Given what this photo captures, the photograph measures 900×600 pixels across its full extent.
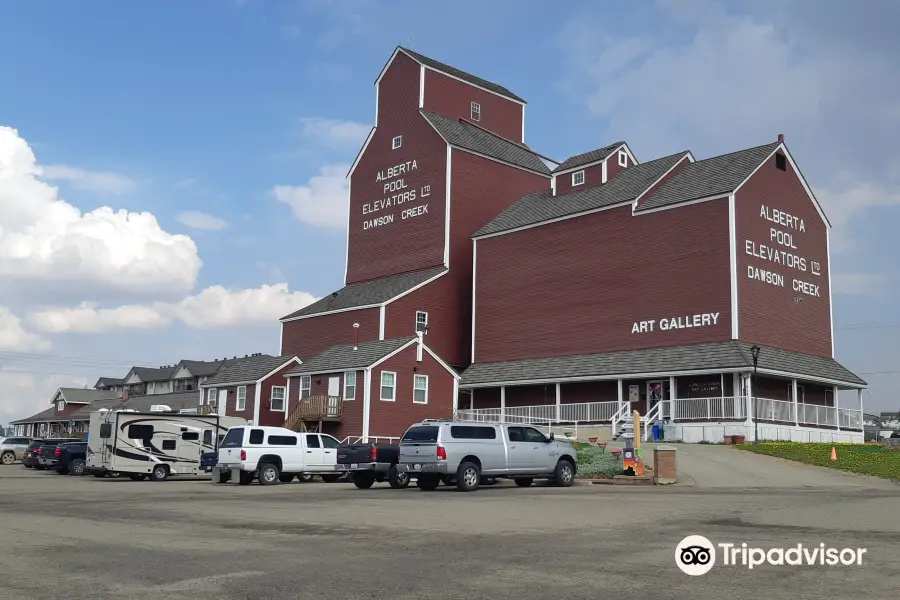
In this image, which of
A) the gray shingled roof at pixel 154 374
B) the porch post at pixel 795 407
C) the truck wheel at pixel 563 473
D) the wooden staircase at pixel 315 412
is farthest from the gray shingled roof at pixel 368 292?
the gray shingled roof at pixel 154 374

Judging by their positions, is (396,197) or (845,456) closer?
(845,456)

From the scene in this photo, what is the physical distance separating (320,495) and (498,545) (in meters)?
11.8

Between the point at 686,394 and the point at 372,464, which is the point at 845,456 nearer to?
the point at 686,394

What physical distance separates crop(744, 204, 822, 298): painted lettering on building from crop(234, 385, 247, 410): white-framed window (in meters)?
28.7

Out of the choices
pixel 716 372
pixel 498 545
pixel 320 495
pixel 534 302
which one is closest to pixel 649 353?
pixel 716 372

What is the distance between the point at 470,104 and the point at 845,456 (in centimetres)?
3815

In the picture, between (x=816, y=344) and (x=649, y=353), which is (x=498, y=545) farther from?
(x=816, y=344)

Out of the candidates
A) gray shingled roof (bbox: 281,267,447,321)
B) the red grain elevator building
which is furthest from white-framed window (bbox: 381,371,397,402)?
gray shingled roof (bbox: 281,267,447,321)

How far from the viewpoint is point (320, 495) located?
76.5 feet

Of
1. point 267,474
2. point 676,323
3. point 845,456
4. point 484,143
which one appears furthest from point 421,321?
point 845,456

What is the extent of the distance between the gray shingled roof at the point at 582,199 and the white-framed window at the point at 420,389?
1208cm

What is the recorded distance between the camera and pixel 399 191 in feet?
197

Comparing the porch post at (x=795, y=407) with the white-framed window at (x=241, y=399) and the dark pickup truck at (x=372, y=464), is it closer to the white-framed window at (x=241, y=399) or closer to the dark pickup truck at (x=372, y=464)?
the dark pickup truck at (x=372, y=464)

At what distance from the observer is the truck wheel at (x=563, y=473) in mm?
26844
